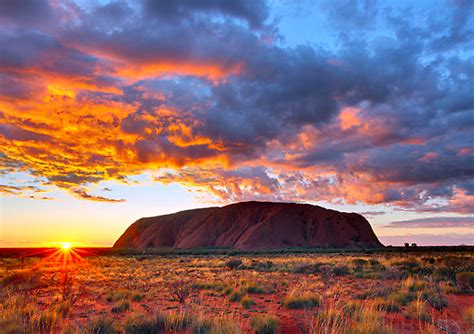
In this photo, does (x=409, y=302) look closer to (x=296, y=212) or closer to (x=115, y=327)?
(x=115, y=327)

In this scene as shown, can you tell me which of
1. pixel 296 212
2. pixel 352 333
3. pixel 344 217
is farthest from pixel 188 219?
pixel 352 333

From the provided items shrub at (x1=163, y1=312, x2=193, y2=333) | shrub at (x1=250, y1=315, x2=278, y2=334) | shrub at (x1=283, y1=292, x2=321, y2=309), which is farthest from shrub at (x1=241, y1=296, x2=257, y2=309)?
shrub at (x1=163, y1=312, x2=193, y2=333)

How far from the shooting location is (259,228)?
10419cm

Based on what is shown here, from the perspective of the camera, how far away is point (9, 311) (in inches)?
329

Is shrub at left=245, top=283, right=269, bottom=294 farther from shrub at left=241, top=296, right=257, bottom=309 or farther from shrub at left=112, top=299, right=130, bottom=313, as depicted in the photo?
shrub at left=112, top=299, right=130, bottom=313

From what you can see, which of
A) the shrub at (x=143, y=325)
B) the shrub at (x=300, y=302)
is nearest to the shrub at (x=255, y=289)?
the shrub at (x=300, y=302)

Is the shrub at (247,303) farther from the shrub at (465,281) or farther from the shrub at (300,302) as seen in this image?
the shrub at (465,281)

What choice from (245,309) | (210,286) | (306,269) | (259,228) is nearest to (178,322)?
(245,309)

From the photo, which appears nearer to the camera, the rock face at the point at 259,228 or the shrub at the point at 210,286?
the shrub at the point at 210,286

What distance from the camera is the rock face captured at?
338 feet

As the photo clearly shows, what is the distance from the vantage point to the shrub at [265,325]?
780cm

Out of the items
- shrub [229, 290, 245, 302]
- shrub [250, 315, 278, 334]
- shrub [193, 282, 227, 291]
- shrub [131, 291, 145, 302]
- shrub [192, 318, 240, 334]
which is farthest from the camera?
shrub [193, 282, 227, 291]

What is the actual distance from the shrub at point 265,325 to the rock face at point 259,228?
87.2 meters

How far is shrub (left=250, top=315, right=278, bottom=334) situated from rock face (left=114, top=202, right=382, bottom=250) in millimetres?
87165
